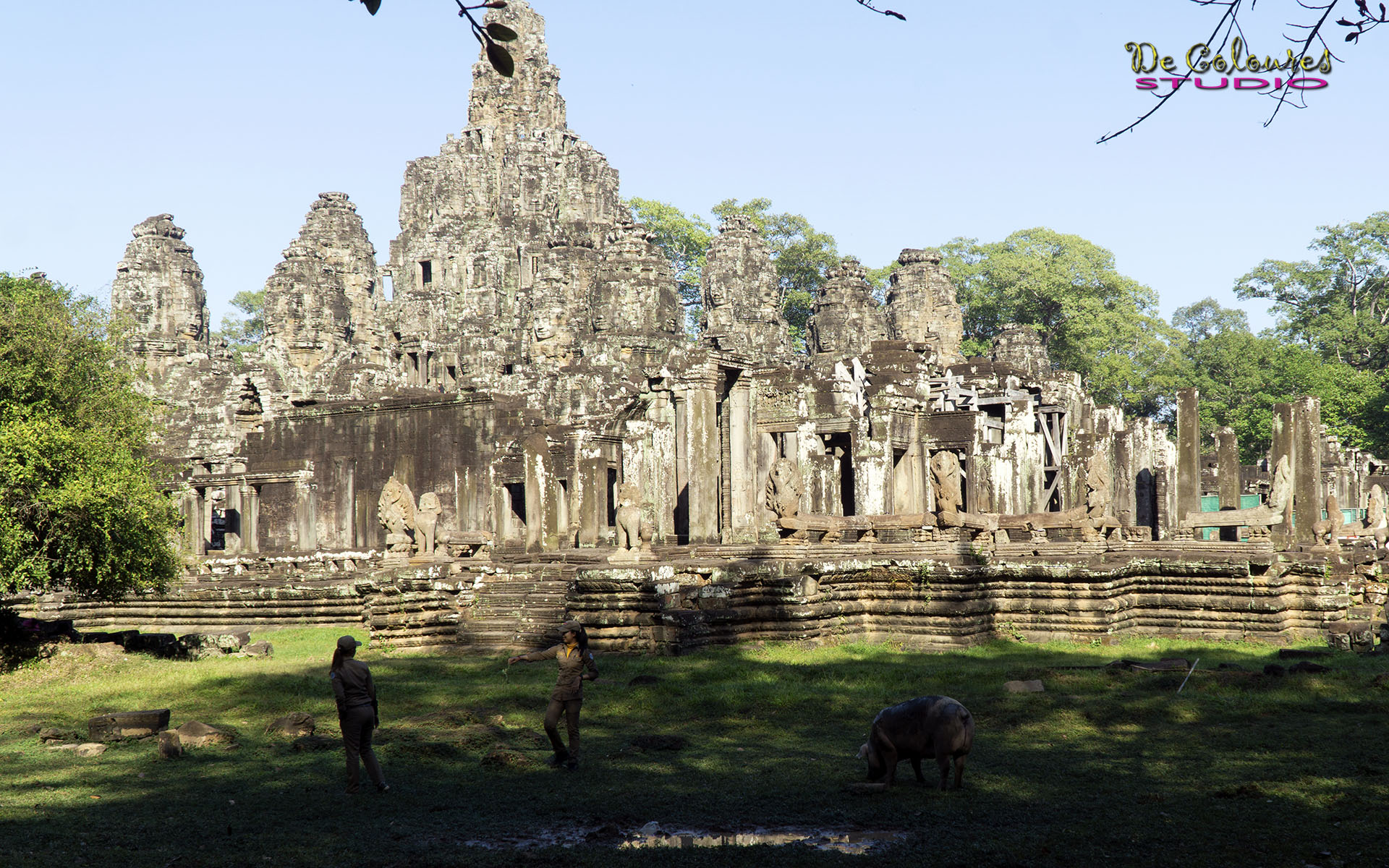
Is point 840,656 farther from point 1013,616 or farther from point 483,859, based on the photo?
point 483,859

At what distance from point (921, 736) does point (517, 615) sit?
11495 mm

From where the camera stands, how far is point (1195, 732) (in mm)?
10875

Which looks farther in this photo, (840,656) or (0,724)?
(840,656)

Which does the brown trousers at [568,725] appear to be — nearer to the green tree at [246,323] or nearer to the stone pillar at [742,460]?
the stone pillar at [742,460]

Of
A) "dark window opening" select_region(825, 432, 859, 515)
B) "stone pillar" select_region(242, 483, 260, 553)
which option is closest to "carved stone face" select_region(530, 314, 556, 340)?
"stone pillar" select_region(242, 483, 260, 553)

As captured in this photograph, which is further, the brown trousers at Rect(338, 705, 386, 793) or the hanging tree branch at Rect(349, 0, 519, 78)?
the brown trousers at Rect(338, 705, 386, 793)

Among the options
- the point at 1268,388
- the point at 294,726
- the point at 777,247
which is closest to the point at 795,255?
the point at 777,247

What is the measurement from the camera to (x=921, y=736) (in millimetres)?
8656

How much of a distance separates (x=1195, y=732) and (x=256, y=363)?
2095 inches

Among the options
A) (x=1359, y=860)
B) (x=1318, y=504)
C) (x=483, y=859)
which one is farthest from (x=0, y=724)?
(x=1318, y=504)

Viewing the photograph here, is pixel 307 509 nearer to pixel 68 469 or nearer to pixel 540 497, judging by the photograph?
pixel 540 497

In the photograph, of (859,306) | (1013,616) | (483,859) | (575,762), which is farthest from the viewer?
(859,306)

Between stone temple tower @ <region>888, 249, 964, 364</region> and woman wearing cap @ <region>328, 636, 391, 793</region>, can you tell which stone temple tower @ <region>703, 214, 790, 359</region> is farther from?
woman wearing cap @ <region>328, 636, 391, 793</region>

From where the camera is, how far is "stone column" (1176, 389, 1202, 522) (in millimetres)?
28422
